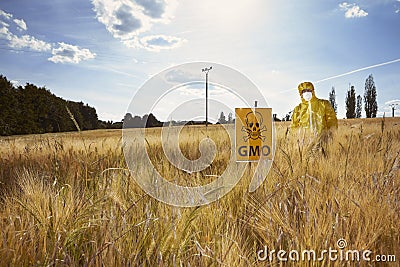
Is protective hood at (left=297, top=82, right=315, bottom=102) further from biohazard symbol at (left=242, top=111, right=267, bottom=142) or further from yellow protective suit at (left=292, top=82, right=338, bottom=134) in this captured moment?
biohazard symbol at (left=242, top=111, right=267, bottom=142)

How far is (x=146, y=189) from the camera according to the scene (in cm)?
162

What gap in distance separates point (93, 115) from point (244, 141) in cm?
3082

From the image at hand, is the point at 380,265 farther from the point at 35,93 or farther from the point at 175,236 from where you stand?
the point at 35,93

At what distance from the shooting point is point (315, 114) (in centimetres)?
458

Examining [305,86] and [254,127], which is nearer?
[254,127]

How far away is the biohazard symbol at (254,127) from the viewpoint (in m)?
2.03

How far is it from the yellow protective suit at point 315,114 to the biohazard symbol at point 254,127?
8.69 ft

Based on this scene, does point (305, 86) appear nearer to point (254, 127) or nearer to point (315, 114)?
point (315, 114)

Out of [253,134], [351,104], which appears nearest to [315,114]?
[253,134]

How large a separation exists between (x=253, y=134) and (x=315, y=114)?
2.93 metres

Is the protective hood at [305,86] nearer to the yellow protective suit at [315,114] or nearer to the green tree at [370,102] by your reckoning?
the yellow protective suit at [315,114]

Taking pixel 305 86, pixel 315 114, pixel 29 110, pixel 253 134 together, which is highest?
pixel 29 110

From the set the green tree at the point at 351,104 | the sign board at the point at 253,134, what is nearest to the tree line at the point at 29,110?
the sign board at the point at 253,134

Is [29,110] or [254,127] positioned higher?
[29,110]
